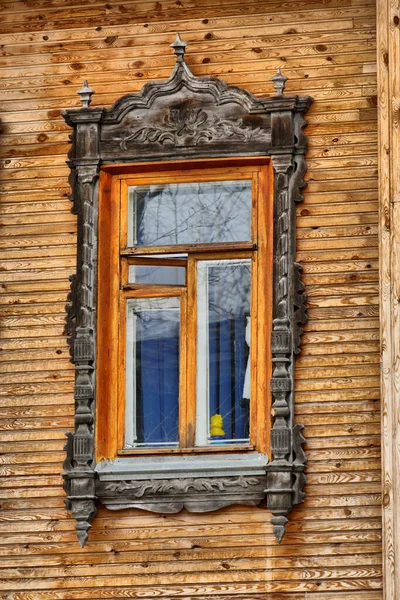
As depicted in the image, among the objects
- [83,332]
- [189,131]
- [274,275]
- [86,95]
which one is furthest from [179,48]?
[83,332]

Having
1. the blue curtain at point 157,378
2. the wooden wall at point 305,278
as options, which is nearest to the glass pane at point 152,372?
the blue curtain at point 157,378

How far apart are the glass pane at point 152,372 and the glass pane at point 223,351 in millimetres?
181

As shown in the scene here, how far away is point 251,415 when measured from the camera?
39.3 feet

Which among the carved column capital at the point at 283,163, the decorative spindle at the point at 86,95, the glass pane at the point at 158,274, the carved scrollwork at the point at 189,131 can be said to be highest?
the decorative spindle at the point at 86,95

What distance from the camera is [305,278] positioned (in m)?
12.1

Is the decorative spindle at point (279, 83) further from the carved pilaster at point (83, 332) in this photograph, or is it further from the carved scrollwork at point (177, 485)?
the carved scrollwork at point (177, 485)

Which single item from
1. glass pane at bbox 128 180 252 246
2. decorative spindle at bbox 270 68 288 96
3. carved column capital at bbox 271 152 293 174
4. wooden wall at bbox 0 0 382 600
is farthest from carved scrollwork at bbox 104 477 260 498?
decorative spindle at bbox 270 68 288 96

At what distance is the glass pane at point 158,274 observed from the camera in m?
12.4

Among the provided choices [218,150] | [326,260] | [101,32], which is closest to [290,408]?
[326,260]

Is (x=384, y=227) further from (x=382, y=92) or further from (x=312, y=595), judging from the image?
(x=312, y=595)

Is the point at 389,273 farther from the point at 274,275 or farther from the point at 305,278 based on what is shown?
the point at 274,275

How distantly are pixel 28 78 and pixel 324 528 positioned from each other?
3964 mm

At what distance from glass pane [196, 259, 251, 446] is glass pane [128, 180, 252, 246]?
23 cm

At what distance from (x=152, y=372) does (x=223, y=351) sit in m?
0.53
